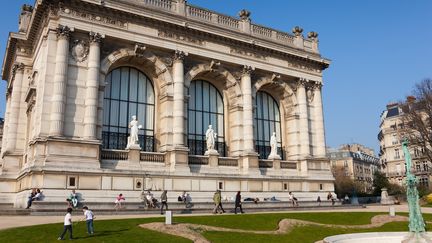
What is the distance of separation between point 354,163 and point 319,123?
7381cm

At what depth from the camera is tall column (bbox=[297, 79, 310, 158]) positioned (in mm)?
40906

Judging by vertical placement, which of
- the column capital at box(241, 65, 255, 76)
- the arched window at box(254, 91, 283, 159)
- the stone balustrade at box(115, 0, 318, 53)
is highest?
the stone balustrade at box(115, 0, 318, 53)

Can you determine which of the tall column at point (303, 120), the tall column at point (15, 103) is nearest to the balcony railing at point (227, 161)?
the tall column at point (303, 120)

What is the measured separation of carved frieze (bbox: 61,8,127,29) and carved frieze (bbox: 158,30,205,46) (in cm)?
341

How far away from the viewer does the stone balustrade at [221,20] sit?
35.2 m

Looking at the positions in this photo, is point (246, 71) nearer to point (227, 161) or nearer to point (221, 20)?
point (221, 20)

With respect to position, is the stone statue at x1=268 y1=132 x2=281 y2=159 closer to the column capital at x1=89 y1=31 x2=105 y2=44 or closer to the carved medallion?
the column capital at x1=89 y1=31 x2=105 y2=44

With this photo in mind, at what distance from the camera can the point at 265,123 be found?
138ft

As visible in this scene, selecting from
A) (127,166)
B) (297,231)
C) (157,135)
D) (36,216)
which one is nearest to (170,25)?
(157,135)

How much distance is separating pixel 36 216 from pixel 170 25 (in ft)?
61.9

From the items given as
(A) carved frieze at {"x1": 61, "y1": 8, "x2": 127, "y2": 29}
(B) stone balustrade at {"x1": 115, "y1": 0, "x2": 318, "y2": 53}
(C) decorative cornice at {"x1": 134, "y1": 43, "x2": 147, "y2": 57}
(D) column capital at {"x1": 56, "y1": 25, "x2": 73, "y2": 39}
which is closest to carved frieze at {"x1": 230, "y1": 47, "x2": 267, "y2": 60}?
(B) stone balustrade at {"x1": 115, "y1": 0, "x2": 318, "y2": 53}

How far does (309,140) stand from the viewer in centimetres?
4172

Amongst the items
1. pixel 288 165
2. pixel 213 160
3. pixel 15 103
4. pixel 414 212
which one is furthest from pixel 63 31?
pixel 414 212

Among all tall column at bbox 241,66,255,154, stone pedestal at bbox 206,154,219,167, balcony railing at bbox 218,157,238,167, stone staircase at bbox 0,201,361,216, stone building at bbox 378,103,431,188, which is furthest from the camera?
stone building at bbox 378,103,431,188
